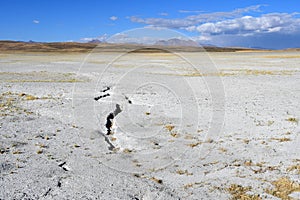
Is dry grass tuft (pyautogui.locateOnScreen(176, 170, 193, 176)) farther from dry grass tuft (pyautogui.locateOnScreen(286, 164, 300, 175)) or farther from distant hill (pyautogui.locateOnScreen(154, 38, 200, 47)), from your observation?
distant hill (pyautogui.locateOnScreen(154, 38, 200, 47))

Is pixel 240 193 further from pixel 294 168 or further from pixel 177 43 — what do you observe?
pixel 177 43

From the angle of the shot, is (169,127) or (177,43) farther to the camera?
(169,127)

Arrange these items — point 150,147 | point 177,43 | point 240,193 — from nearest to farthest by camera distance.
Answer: point 240,193 < point 150,147 < point 177,43

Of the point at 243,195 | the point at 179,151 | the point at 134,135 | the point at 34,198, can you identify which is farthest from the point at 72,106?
the point at 243,195

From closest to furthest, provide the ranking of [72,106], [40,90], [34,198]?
[34,198] → [72,106] → [40,90]

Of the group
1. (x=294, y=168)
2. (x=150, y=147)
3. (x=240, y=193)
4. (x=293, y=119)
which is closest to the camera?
(x=240, y=193)

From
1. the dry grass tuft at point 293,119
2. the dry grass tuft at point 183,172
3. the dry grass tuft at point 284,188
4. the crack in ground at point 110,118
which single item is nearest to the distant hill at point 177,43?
the crack in ground at point 110,118

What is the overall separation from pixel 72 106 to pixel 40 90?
707 centimetres

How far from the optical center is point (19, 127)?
13.1m

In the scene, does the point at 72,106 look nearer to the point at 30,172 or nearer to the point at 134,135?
the point at 134,135

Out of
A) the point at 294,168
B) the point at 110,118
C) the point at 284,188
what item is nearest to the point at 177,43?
the point at 110,118

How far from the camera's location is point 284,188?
743 cm

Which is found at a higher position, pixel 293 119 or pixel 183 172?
pixel 293 119

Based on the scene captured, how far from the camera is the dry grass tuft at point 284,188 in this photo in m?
7.13
